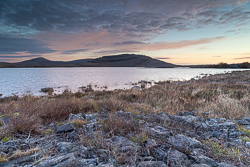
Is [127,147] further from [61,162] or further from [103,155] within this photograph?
[61,162]

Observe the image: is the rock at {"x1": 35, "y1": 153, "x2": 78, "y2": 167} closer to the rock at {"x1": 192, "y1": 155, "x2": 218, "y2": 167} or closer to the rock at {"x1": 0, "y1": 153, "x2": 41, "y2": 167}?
the rock at {"x1": 0, "y1": 153, "x2": 41, "y2": 167}

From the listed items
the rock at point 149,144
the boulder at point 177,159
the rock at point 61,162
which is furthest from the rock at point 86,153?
the boulder at point 177,159


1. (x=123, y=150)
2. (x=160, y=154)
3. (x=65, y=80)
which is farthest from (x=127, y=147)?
(x=65, y=80)

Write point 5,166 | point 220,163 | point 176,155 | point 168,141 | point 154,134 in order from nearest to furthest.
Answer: point 5,166, point 220,163, point 176,155, point 168,141, point 154,134

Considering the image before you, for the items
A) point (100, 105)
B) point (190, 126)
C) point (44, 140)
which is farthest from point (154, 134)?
point (100, 105)

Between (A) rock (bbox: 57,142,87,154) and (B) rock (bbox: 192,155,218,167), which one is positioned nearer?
(B) rock (bbox: 192,155,218,167)

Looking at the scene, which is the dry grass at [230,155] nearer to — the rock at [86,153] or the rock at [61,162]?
the rock at [86,153]

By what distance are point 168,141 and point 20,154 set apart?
326 centimetres

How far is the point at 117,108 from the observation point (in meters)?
7.23

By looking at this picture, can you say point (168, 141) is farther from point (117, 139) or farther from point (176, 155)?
point (117, 139)

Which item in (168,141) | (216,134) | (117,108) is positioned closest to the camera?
(168,141)

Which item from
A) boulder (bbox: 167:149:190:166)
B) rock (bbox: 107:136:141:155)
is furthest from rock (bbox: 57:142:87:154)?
boulder (bbox: 167:149:190:166)

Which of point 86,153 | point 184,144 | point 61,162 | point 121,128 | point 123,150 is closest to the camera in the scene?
point 61,162

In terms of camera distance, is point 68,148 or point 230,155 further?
point 68,148
